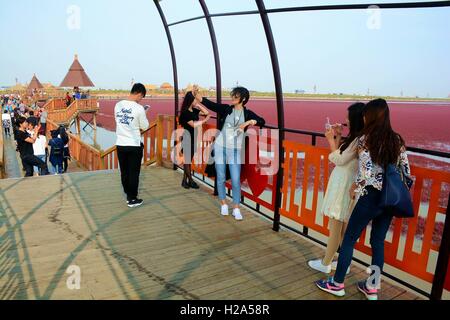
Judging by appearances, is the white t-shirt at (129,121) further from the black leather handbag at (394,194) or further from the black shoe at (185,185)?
the black leather handbag at (394,194)

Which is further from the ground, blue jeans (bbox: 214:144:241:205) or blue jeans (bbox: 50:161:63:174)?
blue jeans (bbox: 214:144:241:205)

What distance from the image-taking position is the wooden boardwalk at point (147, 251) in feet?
9.75

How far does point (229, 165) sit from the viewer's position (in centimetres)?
448

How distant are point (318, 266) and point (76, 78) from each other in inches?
1512

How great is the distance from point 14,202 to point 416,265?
5270 millimetres

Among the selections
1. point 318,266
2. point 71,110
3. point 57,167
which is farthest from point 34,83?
point 318,266

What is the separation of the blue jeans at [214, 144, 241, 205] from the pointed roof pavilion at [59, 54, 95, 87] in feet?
116

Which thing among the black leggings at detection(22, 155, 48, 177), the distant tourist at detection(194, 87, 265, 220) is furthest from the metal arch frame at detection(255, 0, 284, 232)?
the black leggings at detection(22, 155, 48, 177)

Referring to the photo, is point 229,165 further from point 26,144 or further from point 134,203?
point 26,144

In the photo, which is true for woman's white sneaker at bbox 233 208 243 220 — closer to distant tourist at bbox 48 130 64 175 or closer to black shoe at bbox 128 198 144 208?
black shoe at bbox 128 198 144 208

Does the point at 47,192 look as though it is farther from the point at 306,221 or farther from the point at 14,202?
the point at 306,221

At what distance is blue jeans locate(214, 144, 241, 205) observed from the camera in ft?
14.5

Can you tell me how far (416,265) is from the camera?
2850 millimetres
